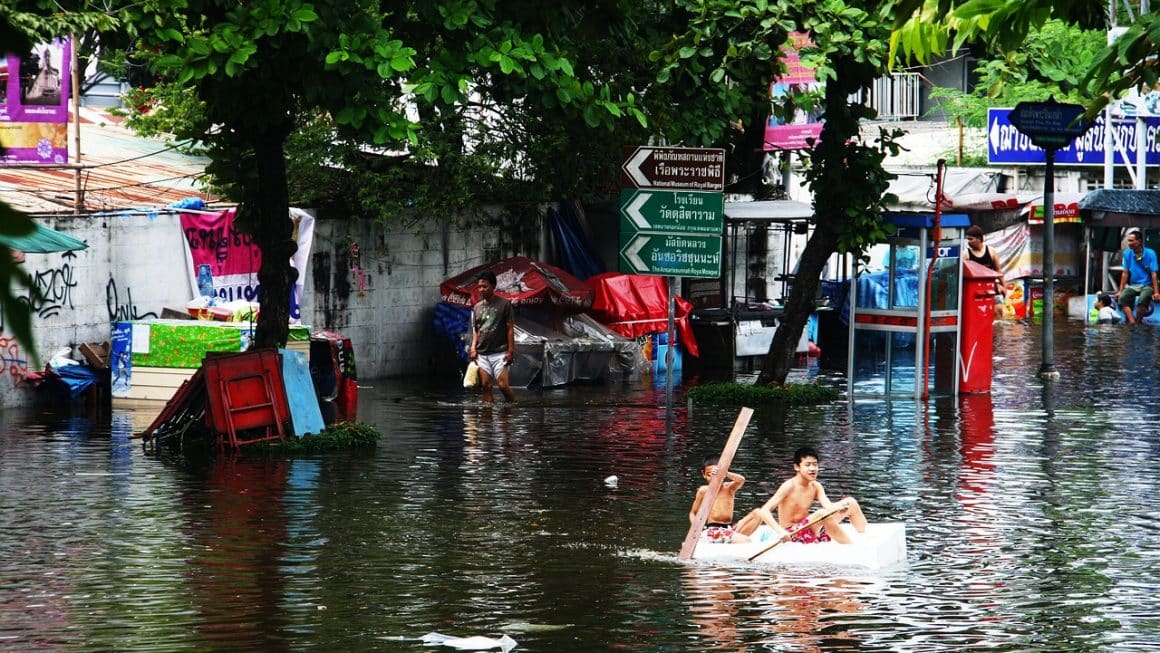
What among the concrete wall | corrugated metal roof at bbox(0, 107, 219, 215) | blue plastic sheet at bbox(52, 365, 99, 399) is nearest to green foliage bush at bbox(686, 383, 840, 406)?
the concrete wall

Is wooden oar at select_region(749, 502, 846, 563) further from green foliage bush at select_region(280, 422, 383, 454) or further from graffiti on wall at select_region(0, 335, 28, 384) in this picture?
graffiti on wall at select_region(0, 335, 28, 384)

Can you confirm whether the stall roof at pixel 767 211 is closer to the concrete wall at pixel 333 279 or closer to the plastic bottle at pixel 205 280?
the concrete wall at pixel 333 279

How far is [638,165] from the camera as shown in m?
16.3

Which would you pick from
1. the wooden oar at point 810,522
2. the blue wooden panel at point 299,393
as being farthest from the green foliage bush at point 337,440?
the wooden oar at point 810,522

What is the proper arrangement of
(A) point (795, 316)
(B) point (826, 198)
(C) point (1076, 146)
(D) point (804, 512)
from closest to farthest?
1. (D) point (804, 512)
2. (B) point (826, 198)
3. (A) point (795, 316)
4. (C) point (1076, 146)

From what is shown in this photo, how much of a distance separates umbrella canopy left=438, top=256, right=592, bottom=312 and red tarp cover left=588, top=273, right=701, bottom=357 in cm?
45

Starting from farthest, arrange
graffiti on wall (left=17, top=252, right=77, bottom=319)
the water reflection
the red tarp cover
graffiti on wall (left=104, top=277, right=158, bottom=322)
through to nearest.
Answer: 1. the red tarp cover
2. graffiti on wall (left=104, top=277, right=158, bottom=322)
3. graffiti on wall (left=17, top=252, right=77, bottom=319)
4. the water reflection

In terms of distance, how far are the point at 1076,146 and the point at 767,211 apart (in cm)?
1661

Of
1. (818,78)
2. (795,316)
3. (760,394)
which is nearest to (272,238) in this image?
(818,78)

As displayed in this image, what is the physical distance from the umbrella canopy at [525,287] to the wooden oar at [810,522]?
37.3 feet

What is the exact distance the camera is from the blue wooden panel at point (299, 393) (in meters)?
15.0

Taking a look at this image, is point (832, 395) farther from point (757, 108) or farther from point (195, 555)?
point (195, 555)

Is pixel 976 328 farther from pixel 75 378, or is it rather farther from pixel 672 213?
pixel 75 378

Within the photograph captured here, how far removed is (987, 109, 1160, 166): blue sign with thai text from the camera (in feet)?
116
